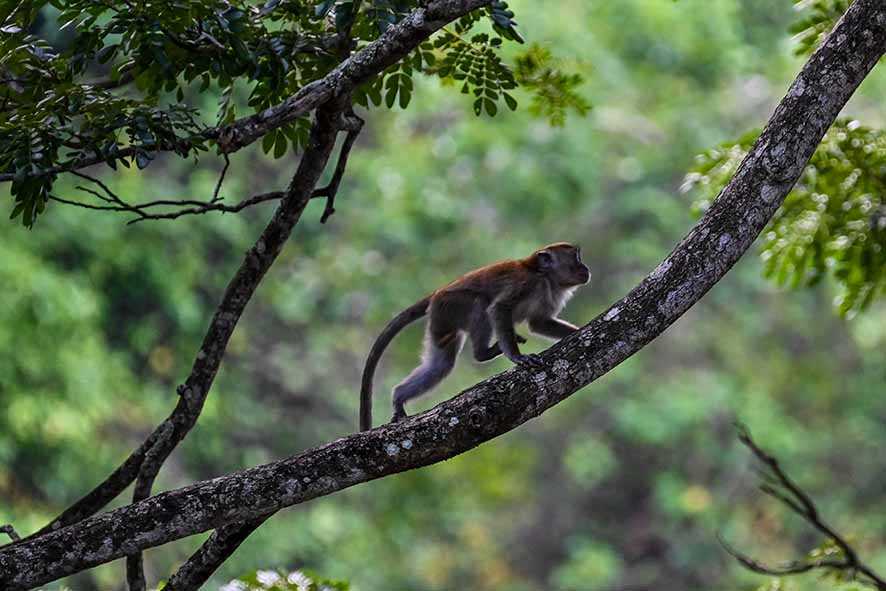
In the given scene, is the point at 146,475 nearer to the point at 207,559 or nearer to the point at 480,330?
the point at 207,559

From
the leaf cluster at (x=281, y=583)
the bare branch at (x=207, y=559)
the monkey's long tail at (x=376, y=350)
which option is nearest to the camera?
the bare branch at (x=207, y=559)

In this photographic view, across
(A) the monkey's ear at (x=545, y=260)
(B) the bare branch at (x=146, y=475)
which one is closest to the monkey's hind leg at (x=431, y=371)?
(A) the monkey's ear at (x=545, y=260)

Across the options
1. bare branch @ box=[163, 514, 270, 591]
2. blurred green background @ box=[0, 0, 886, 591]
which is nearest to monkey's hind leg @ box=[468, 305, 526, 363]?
bare branch @ box=[163, 514, 270, 591]

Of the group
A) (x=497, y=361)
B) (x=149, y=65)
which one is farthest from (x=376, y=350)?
(x=497, y=361)

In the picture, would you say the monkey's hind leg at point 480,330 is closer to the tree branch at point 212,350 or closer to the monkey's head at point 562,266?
the monkey's head at point 562,266

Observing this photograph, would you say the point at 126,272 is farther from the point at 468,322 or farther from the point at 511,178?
the point at 468,322

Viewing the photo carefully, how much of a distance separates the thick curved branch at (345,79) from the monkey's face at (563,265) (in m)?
2.12

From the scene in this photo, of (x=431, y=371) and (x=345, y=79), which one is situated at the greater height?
(x=431, y=371)

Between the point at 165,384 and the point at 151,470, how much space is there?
7.88 metres

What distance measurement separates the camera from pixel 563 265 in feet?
19.0

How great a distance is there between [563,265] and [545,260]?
9cm

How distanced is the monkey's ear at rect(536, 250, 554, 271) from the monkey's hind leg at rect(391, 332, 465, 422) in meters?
0.51

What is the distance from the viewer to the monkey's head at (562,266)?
5.74m

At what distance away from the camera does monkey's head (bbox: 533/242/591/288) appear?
18.8 ft
